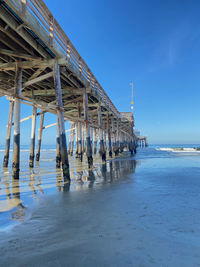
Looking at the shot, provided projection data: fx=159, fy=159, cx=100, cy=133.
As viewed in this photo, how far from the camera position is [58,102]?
297 inches

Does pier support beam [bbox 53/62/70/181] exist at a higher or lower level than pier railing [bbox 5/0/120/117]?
lower

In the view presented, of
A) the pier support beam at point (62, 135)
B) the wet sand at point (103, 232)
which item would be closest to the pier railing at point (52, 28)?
the pier support beam at point (62, 135)

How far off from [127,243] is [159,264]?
52cm

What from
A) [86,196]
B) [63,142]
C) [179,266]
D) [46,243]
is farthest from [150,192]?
[63,142]

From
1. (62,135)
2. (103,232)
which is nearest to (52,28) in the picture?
(62,135)

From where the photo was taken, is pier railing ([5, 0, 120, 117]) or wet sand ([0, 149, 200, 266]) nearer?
wet sand ([0, 149, 200, 266])

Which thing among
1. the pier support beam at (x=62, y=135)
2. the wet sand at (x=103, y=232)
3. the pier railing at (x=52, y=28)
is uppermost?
the pier railing at (x=52, y=28)

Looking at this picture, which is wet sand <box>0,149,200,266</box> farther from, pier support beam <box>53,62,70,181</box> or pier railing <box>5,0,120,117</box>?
pier railing <box>5,0,120,117</box>

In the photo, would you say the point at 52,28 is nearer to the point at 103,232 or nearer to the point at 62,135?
the point at 62,135

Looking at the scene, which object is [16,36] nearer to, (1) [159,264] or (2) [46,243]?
(2) [46,243]

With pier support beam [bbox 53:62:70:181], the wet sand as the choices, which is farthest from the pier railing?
the wet sand

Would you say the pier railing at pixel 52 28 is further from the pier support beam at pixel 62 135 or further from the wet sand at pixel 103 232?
the wet sand at pixel 103 232

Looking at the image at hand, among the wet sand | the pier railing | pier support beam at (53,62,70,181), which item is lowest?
the wet sand

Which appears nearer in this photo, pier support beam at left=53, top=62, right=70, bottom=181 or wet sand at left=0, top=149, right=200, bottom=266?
wet sand at left=0, top=149, right=200, bottom=266
